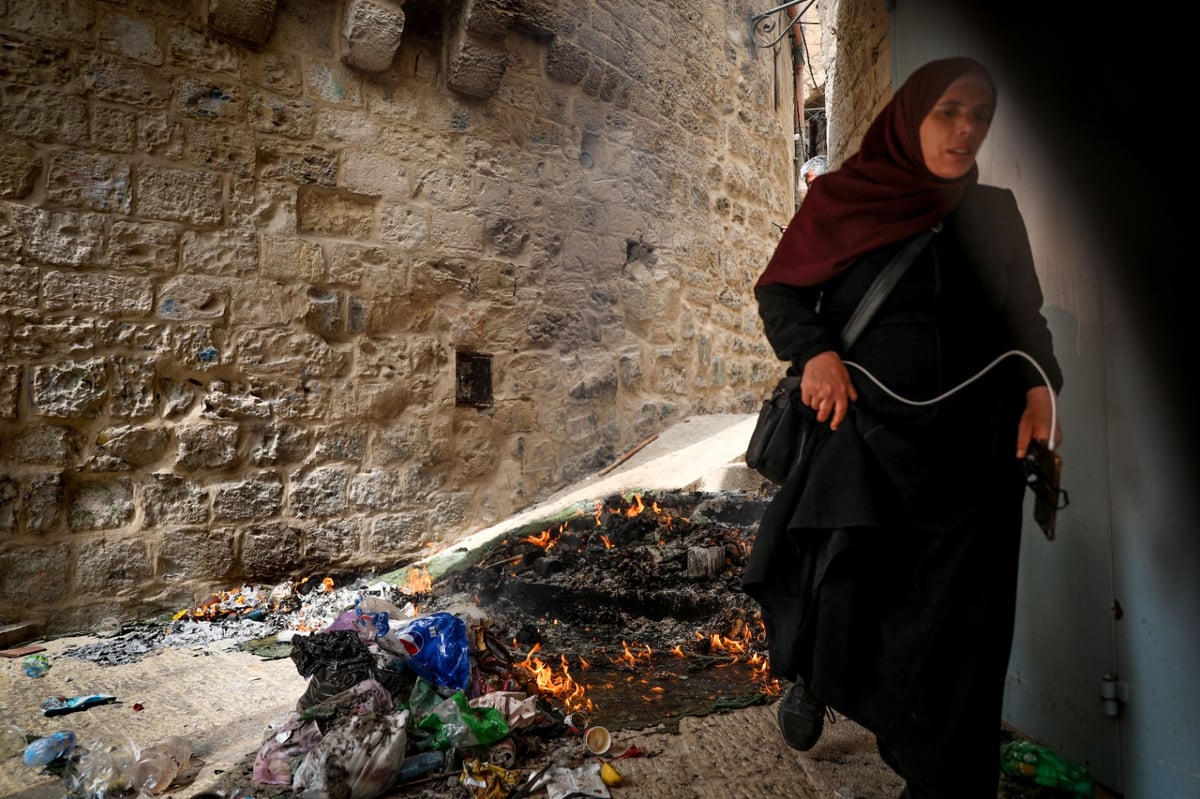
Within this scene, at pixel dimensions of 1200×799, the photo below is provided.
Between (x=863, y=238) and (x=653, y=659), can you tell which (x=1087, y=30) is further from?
(x=653, y=659)

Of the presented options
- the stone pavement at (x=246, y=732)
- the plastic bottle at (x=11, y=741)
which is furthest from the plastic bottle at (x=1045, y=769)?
the plastic bottle at (x=11, y=741)

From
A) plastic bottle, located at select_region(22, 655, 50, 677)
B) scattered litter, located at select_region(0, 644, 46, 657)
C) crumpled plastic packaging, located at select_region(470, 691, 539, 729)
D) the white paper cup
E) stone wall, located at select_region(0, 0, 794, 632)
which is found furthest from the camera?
stone wall, located at select_region(0, 0, 794, 632)

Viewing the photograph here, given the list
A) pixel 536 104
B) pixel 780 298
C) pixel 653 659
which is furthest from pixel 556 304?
pixel 780 298

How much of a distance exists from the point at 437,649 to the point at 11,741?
4.77ft

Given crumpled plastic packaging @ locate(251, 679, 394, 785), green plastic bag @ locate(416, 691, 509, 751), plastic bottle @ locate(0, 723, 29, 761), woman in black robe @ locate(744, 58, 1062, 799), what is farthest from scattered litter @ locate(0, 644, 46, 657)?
woman in black robe @ locate(744, 58, 1062, 799)

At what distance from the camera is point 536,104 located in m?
5.32

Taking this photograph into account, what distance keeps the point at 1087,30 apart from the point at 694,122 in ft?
17.3

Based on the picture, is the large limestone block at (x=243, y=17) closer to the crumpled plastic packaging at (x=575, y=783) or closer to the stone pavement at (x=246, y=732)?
the stone pavement at (x=246, y=732)

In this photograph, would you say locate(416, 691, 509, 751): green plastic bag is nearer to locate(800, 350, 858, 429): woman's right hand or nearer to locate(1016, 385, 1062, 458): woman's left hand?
locate(800, 350, 858, 429): woman's right hand

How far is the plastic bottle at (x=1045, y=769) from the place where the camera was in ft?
6.30

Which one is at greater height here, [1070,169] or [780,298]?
[1070,169]

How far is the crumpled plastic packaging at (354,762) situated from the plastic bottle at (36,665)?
5.74 feet

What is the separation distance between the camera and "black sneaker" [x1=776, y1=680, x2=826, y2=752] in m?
1.96

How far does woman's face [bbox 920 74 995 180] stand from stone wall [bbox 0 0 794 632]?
3.67 metres
